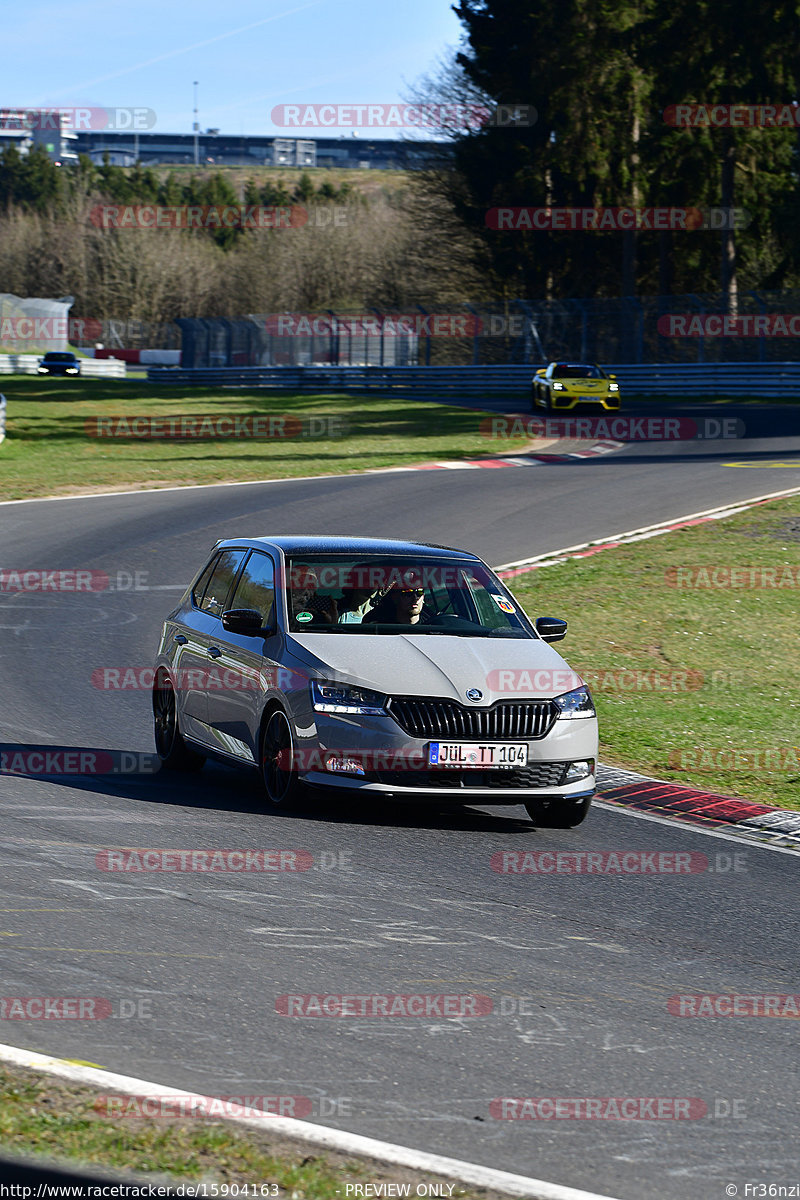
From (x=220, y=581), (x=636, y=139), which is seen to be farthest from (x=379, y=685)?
(x=636, y=139)

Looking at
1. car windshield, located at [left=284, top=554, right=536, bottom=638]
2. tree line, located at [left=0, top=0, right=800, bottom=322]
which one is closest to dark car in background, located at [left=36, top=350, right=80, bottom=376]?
tree line, located at [left=0, top=0, right=800, bottom=322]

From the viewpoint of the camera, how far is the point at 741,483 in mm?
26859

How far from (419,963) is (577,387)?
119ft

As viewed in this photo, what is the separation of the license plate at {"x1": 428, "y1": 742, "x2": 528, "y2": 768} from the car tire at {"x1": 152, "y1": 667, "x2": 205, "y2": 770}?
2370 millimetres

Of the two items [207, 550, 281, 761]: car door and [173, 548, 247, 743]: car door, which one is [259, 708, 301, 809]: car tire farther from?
[173, 548, 247, 743]: car door

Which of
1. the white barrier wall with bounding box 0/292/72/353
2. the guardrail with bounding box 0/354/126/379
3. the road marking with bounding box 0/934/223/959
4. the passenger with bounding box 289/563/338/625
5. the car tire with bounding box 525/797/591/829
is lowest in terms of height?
the car tire with bounding box 525/797/591/829

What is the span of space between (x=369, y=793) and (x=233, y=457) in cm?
2694

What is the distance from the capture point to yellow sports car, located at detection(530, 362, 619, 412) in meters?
41.6

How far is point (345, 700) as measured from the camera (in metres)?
8.62

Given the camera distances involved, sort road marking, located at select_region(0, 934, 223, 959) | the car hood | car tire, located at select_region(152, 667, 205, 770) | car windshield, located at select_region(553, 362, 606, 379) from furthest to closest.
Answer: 1. car windshield, located at select_region(553, 362, 606, 379)
2. car tire, located at select_region(152, 667, 205, 770)
3. the car hood
4. road marking, located at select_region(0, 934, 223, 959)

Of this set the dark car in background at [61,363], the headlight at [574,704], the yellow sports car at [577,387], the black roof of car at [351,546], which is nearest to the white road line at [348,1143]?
the headlight at [574,704]

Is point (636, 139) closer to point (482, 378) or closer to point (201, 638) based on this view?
point (482, 378)

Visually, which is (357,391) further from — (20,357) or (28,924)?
(28,924)

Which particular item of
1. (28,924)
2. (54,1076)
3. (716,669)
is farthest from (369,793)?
(716,669)
